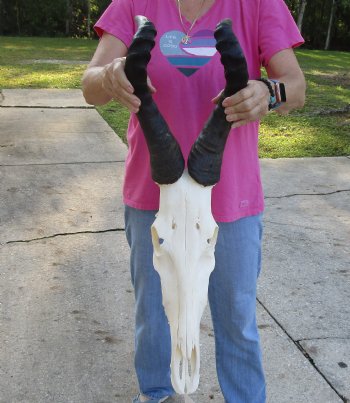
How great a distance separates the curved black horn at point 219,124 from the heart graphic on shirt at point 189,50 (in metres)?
0.24

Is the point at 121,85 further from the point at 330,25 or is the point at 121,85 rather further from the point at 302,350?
the point at 330,25

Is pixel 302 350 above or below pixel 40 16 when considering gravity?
above

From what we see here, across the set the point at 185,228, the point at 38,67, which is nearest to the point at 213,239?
the point at 185,228

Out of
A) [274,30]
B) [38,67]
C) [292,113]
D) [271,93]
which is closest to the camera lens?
[271,93]

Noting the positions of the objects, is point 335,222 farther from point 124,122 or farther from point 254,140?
point 124,122

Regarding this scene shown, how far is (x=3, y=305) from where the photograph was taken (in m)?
3.36

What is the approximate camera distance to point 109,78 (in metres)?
1.67

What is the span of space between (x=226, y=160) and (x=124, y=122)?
5.93 metres

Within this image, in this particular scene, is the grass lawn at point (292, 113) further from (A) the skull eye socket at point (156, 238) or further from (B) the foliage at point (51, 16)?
(B) the foliage at point (51, 16)

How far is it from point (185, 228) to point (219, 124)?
33 centimetres

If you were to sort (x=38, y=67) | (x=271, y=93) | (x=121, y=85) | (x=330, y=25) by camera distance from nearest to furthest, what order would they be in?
(x=121, y=85) → (x=271, y=93) → (x=38, y=67) → (x=330, y=25)

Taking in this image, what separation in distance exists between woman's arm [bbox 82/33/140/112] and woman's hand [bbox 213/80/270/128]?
26 centimetres

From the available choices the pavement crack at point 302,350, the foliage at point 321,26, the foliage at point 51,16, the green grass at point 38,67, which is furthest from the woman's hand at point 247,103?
the foliage at point 321,26

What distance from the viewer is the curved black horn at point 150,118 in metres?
1.48
